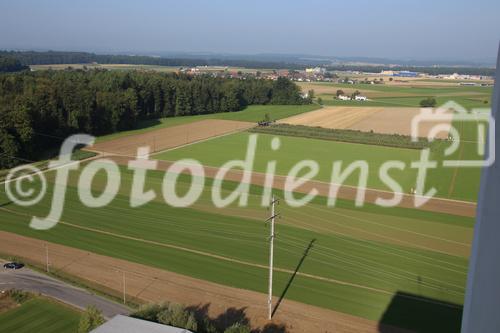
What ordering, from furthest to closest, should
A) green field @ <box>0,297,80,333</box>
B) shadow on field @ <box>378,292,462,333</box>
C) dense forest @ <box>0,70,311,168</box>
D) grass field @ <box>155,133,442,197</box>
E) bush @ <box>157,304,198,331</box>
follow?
dense forest @ <box>0,70,311,168</box> → grass field @ <box>155,133,442,197</box> → shadow on field @ <box>378,292,462,333</box> → green field @ <box>0,297,80,333</box> → bush @ <box>157,304,198,331</box>

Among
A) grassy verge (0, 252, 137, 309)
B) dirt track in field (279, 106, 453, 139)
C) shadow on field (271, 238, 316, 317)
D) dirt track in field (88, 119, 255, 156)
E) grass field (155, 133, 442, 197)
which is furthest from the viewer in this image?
dirt track in field (279, 106, 453, 139)

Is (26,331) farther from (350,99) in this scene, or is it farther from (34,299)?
(350,99)

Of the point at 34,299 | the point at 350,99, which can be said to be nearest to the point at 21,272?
the point at 34,299

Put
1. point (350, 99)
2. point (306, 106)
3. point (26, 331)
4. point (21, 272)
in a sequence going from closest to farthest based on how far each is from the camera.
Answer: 1. point (26, 331)
2. point (21, 272)
3. point (306, 106)
4. point (350, 99)

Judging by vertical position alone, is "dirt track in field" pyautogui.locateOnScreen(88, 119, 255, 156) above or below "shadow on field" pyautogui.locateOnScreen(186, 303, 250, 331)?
above

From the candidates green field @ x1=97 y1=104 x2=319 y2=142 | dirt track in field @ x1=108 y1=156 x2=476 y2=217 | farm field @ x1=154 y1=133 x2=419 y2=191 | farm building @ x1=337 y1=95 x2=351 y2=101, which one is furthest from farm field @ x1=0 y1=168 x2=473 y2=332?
farm building @ x1=337 y1=95 x2=351 y2=101

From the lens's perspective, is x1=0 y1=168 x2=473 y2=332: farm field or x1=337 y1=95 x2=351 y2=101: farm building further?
x1=337 y1=95 x2=351 y2=101: farm building

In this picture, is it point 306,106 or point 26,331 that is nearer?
point 26,331

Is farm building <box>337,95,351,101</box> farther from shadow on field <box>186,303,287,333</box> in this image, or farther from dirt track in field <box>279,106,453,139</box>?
shadow on field <box>186,303,287,333</box>
